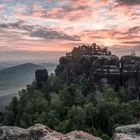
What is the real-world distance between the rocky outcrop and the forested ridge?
49677 millimetres

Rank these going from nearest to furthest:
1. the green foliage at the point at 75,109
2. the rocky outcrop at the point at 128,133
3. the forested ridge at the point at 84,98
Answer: the rocky outcrop at the point at 128,133 < the green foliage at the point at 75,109 < the forested ridge at the point at 84,98

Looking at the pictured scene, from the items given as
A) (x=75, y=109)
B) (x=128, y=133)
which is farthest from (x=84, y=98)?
(x=128, y=133)

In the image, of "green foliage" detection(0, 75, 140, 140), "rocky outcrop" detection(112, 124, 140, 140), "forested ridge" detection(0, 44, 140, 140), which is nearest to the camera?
"rocky outcrop" detection(112, 124, 140, 140)

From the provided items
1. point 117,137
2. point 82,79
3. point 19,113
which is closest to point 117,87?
point 82,79

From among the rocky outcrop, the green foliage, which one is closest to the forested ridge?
the green foliage

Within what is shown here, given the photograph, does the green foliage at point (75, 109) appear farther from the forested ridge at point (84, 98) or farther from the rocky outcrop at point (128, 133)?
the rocky outcrop at point (128, 133)

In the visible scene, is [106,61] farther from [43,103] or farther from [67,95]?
[43,103]

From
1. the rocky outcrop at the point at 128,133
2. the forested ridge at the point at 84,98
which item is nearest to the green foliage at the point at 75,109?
the forested ridge at the point at 84,98

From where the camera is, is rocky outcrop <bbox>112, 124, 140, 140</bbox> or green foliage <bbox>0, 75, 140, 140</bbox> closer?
rocky outcrop <bbox>112, 124, 140, 140</bbox>

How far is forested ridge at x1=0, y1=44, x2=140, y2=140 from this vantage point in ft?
217

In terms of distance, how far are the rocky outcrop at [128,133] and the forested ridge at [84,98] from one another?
49677 mm

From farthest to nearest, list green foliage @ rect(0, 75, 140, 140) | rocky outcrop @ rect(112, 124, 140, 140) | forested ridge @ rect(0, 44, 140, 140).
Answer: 1. forested ridge @ rect(0, 44, 140, 140)
2. green foliage @ rect(0, 75, 140, 140)
3. rocky outcrop @ rect(112, 124, 140, 140)

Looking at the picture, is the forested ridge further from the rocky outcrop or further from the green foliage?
the rocky outcrop

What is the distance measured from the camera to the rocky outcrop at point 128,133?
6938mm
